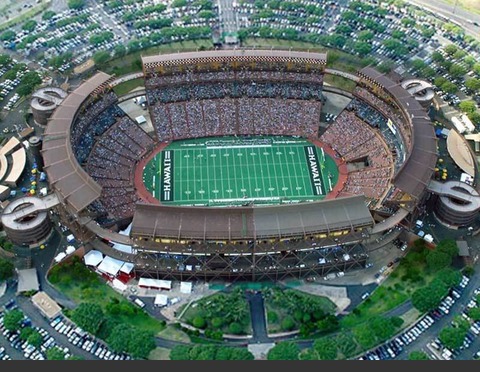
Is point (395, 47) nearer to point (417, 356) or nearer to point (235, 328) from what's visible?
point (417, 356)

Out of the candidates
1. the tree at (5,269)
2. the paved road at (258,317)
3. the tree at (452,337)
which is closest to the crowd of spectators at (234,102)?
the tree at (5,269)

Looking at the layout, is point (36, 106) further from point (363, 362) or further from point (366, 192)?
point (363, 362)

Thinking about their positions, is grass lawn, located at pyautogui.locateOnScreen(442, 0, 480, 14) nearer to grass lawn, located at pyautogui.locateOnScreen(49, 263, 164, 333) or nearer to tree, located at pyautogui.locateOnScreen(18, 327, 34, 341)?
grass lawn, located at pyautogui.locateOnScreen(49, 263, 164, 333)

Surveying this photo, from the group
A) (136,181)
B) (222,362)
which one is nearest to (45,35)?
(136,181)

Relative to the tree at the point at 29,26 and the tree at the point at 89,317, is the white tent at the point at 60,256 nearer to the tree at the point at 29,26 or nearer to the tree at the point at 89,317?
the tree at the point at 89,317

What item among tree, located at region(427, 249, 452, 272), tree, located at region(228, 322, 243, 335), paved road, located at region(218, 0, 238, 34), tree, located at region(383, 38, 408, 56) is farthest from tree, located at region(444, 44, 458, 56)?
tree, located at region(228, 322, 243, 335)
